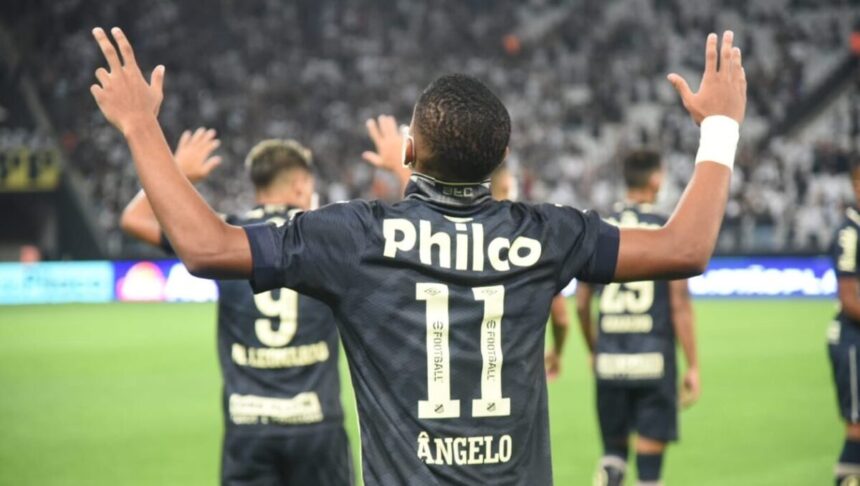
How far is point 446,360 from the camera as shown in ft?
9.84

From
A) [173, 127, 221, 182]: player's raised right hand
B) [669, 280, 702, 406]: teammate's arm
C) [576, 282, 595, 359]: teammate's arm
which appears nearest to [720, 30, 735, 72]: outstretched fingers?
[173, 127, 221, 182]: player's raised right hand

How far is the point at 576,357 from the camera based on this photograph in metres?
17.8

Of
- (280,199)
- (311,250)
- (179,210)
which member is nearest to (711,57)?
(311,250)

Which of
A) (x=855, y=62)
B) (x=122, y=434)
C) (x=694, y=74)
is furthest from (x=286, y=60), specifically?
(x=122, y=434)

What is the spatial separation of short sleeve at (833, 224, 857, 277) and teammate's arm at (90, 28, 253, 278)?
531 centimetres

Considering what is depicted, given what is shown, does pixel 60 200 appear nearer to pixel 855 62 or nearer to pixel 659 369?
pixel 855 62

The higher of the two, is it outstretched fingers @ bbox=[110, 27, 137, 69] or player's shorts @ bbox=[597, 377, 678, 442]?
outstretched fingers @ bbox=[110, 27, 137, 69]

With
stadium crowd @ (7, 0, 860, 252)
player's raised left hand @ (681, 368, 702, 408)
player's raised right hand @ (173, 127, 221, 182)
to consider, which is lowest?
player's raised left hand @ (681, 368, 702, 408)

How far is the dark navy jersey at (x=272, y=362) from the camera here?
17.8 feet

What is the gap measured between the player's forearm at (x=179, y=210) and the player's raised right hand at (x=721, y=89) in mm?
1225

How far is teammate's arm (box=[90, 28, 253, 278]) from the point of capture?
2.72 metres

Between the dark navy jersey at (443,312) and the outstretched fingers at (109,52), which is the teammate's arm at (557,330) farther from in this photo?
the outstretched fingers at (109,52)

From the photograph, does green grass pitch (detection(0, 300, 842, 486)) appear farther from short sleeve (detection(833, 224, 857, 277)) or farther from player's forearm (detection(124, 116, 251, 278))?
player's forearm (detection(124, 116, 251, 278))

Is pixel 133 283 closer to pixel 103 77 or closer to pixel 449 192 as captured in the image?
pixel 449 192
